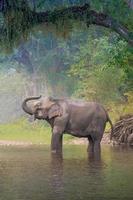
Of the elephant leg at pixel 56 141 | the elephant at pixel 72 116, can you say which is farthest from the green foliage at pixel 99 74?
the elephant leg at pixel 56 141

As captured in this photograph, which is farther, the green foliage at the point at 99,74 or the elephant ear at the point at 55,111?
the green foliage at the point at 99,74

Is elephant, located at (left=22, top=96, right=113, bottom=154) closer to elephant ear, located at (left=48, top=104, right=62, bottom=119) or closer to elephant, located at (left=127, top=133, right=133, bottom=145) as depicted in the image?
elephant ear, located at (left=48, top=104, right=62, bottom=119)

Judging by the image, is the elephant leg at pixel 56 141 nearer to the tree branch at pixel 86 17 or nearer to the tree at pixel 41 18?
the tree at pixel 41 18

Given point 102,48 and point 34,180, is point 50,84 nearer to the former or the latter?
point 102,48

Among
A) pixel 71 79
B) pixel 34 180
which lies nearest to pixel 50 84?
pixel 71 79

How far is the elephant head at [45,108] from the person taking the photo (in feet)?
89.4

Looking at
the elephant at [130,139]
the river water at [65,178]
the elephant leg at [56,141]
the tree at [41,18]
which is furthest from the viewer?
the elephant at [130,139]

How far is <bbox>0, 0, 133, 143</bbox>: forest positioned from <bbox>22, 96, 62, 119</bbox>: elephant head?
2.66 metres

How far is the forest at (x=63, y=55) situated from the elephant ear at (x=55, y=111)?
2.61 metres

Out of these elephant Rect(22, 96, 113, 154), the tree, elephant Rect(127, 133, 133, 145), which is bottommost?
elephant Rect(127, 133, 133, 145)

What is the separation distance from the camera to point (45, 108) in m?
27.4

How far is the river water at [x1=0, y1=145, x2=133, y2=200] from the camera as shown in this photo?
13.2 meters

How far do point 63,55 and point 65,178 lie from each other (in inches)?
1443

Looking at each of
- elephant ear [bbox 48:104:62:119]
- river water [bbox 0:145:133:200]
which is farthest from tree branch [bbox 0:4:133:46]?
elephant ear [bbox 48:104:62:119]
